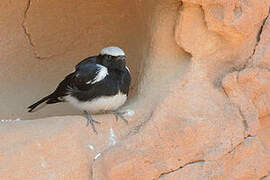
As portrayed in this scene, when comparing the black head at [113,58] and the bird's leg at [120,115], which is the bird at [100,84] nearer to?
the black head at [113,58]

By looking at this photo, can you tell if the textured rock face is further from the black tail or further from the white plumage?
the black tail

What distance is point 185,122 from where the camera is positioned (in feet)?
10.5

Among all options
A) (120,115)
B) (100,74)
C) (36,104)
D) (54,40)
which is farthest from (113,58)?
(54,40)

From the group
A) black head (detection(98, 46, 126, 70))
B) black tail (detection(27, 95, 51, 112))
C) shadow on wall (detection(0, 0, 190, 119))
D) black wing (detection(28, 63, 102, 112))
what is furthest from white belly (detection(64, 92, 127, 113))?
shadow on wall (detection(0, 0, 190, 119))

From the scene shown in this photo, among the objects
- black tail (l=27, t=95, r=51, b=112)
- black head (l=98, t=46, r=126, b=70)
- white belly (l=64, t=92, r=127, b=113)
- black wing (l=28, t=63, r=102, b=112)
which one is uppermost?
black head (l=98, t=46, r=126, b=70)

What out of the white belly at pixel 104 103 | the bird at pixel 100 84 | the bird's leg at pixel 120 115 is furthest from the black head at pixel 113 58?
the bird's leg at pixel 120 115

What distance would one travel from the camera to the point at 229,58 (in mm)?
3355

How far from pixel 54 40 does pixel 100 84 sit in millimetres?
911

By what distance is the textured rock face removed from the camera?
119 inches

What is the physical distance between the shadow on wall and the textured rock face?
59 cm

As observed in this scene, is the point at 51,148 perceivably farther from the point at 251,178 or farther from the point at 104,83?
the point at 251,178

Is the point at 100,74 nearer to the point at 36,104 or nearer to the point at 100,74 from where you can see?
the point at 100,74

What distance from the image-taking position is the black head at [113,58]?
3.64 metres

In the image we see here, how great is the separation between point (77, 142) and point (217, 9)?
112cm
